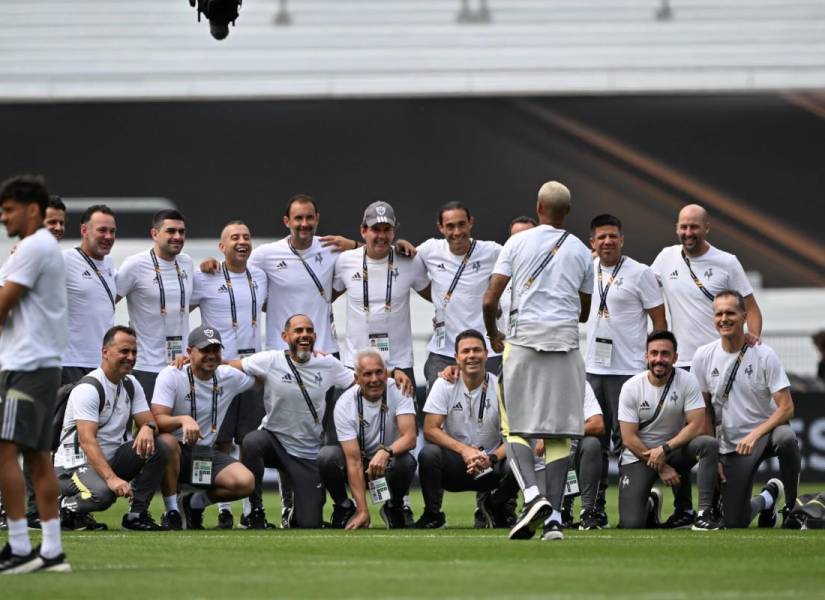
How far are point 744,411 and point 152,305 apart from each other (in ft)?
13.6

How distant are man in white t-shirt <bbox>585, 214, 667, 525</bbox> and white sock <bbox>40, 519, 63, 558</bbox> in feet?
16.5

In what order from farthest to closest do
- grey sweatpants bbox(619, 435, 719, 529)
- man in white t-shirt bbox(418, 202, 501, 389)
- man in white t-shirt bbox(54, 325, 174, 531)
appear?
man in white t-shirt bbox(418, 202, 501, 389) < grey sweatpants bbox(619, 435, 719, 529) < man in white t-shirt bbox(54, 325, 174, 531)

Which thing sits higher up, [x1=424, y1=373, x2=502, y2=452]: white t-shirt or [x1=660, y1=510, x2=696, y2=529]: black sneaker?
[x1=424, y1=373, x2=502, y2=452]: white t-shirt

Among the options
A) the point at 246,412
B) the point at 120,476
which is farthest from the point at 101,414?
the point at 246,412

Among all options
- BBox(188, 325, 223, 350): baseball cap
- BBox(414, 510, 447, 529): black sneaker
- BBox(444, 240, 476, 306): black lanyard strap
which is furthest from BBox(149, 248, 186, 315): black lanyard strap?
BBox(414, 510, 447, 529): black sneaker

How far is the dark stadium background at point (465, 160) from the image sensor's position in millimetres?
20469

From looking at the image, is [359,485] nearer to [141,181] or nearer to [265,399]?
[265,399]

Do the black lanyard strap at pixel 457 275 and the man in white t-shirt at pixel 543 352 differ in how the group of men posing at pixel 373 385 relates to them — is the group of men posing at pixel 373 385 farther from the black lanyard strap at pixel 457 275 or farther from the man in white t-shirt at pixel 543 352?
the man in white t-shirt at pixel 543 352

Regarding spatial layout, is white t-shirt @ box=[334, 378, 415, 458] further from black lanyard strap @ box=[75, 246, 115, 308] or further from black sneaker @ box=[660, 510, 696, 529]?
black sneaker @ box=[660, 510, 696, 529]

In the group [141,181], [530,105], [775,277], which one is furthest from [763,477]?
[141,181]

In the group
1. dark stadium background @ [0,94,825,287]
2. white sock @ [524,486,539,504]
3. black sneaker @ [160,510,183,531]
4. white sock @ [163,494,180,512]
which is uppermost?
dark stadium background @ [0,94,825,287]

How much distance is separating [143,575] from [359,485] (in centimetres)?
353

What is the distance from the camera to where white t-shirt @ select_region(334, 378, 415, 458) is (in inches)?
431

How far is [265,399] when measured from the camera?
1129cm
